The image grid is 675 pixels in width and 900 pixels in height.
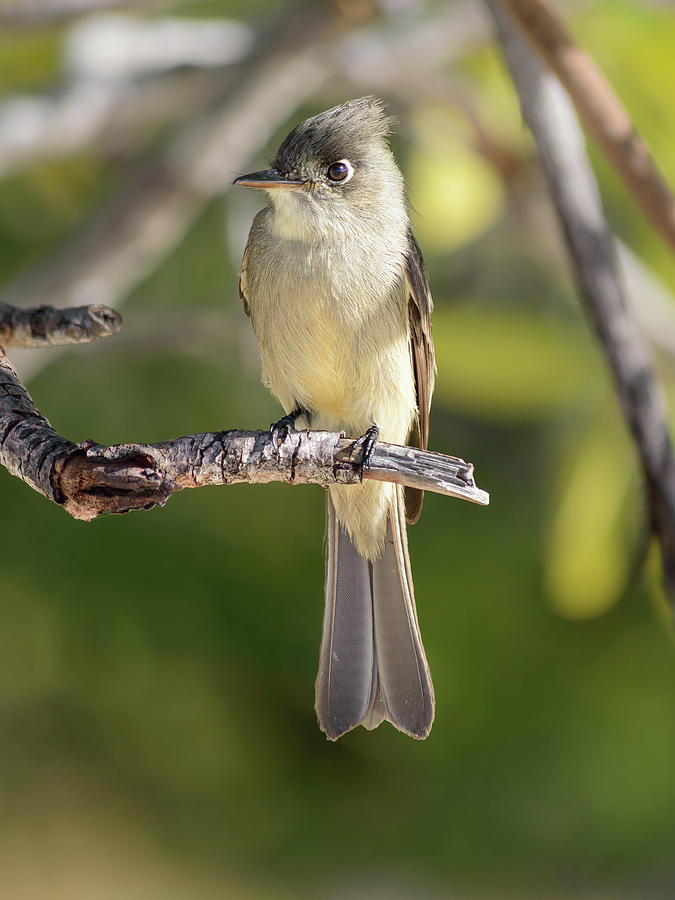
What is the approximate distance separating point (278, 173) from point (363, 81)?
62.7 inches

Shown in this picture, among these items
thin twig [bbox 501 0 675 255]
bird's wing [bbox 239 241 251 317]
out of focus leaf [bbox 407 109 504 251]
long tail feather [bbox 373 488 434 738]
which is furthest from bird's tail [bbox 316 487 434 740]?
out of focus leaf [bbox 407 109 504 251]

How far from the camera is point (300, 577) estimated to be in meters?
3.56

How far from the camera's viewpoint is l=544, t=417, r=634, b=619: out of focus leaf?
2881 millimetres

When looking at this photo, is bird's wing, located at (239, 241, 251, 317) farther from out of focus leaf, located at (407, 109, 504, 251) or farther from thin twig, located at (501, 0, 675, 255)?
out of focus leaf, located at (407, 109, 504, 251)

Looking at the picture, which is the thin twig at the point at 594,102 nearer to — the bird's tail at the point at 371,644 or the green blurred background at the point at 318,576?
the bird's tail at the point at 371,644

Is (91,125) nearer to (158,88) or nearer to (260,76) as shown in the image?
(158,88)

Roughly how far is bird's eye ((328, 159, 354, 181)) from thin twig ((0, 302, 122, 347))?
49 cm

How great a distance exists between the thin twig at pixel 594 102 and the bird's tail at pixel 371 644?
2.33 feet

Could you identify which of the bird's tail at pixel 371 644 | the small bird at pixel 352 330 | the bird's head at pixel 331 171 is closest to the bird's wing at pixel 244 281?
the small bird at pixel 352 330

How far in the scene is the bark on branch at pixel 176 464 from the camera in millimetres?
1247

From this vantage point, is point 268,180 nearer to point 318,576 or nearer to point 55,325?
point 55,325

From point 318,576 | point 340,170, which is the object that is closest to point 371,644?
point 340,170

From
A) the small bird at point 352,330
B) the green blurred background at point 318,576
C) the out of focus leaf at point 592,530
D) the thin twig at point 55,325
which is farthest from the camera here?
the green blurred background at point 318,576

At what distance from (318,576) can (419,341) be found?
5.36 feet
